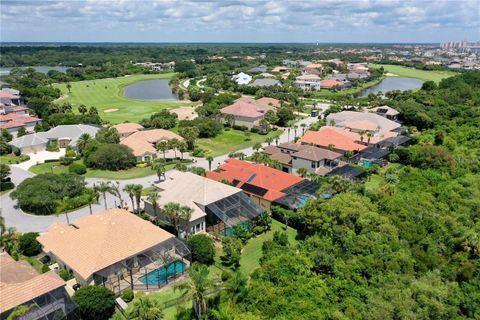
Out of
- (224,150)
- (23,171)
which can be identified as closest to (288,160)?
(224,150)

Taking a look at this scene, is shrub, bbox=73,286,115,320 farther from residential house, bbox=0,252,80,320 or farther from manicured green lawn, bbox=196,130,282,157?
manicured green lawn, bbox=196,130,282,157

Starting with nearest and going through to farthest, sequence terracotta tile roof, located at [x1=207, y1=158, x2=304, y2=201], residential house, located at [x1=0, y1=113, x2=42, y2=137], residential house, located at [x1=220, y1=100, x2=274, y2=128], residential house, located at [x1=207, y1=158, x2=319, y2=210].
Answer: residential house, located at [x1=207, y1=158, x2=319, y2=210]
terracotta tile roof, located at [x1=207, y1=158, x2=304, y2=201]
residential house, located at [x1=0, y1=113, x2=42, y2=137]
residential house, located at [x1=220, y1=100, x2=274, y2=128]

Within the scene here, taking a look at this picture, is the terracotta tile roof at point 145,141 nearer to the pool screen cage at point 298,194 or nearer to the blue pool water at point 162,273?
the pool screen cage at point 298,194

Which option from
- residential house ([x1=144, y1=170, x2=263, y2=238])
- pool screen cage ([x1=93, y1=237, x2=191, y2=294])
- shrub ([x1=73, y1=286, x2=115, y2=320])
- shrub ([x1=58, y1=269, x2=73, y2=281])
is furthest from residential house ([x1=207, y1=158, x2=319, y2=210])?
shrub ([x1=73, y1=286, x2=115, y2=320])

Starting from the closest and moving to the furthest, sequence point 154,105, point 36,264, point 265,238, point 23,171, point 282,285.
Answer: point 282,285
point 36,264
point 265,238
point 23,171
point 154,105

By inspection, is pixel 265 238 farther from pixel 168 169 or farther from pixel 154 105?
pixel 154 105

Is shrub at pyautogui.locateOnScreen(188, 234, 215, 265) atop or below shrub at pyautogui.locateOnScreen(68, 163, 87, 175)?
below

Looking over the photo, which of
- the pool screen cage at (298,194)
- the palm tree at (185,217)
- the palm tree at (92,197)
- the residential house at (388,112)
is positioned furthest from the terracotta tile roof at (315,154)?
the residential house at (388,112)
